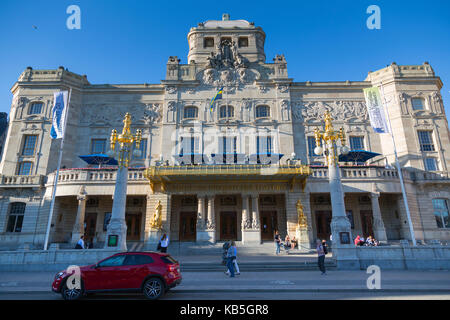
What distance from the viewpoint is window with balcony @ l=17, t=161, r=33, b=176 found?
30497 millimetres

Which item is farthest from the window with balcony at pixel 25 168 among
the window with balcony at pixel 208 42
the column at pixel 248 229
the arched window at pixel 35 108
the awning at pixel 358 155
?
the awning at pixel 358 155

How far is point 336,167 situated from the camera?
1739cm

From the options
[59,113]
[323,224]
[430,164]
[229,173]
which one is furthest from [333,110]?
[59,113]

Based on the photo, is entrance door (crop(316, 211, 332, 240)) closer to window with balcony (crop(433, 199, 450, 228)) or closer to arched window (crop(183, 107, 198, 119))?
window with balcony (crop(433, 199, 450, 228))

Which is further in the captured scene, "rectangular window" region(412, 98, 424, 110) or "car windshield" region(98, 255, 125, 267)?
"rectangular window" region(412, 98, 424, 110)

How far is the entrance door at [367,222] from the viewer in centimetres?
2866

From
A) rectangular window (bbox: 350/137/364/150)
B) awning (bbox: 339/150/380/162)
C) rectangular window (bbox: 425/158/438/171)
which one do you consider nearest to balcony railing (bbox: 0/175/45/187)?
awning (bbox: 339/150/380/162)

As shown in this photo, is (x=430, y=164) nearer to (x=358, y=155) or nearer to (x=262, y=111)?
(x=358, y=155)

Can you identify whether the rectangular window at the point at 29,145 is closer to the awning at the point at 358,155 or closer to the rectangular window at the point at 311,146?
the rectangular window at the point at 311,146

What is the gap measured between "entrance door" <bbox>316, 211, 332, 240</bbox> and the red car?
22.9 metres

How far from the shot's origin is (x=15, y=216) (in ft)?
90.9

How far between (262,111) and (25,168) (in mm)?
28567

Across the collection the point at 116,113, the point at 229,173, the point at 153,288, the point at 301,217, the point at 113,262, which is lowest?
the point at 153,288

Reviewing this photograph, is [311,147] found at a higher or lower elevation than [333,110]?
lower
